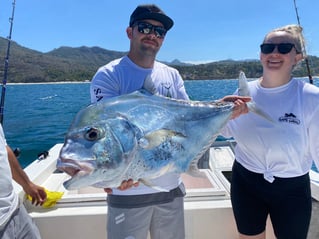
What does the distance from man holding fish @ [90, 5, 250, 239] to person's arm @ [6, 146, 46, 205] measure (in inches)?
33.5

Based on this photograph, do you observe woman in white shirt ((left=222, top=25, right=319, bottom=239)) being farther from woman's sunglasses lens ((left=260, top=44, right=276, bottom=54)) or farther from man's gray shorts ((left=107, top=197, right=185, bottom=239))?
man's gray shorts ((left=107, top=197, right=185, bottom=239))

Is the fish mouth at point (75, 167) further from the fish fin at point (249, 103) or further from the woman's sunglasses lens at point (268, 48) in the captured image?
the woman's sunglasses lens at point (268, 48)

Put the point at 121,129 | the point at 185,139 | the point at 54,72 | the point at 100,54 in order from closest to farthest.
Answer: the point at 121,129, the point at 185,139, the point at 54,72, the point at 100,54

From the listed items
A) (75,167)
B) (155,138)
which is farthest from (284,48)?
(75,167)

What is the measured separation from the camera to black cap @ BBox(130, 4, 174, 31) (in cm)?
195

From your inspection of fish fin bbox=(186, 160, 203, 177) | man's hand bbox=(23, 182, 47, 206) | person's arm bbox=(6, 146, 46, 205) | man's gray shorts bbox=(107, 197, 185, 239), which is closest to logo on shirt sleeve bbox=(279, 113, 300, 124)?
fish fin bbox=(186, 160, 203, 177)

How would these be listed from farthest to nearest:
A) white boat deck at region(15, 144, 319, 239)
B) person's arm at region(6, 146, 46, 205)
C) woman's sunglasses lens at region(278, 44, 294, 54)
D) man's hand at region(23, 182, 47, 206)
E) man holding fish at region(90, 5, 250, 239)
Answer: white boat deck at region(15, 144, 319, 239), man's hand at region(23, 182, 47, 206), person's arm at region(6, 146, 46, 205), woman's sunglasses lens at region(278, 44, 294, 54), man holding fish at region(90, 5, 250, 239)

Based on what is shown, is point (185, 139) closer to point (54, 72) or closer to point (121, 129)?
point (121, 129)

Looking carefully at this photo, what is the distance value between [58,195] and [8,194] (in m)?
0.96

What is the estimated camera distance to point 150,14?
1.94 m

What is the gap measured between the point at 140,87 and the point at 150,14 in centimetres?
46

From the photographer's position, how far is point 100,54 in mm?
159875

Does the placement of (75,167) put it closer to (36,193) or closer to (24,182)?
(24,182)

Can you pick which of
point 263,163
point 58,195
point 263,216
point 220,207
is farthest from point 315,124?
point 58,195
